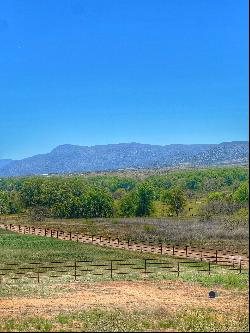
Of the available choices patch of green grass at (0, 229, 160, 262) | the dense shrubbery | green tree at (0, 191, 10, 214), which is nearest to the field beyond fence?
patch of green grass at (0, 229, 160, 262)

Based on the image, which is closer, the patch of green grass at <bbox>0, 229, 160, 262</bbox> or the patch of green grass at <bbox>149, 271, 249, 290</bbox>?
the patch of green grass at <bbox>149, 271, 249, 290</bbox>

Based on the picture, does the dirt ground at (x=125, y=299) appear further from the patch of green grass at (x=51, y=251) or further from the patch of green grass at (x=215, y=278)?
the patch of green grass at (x=51, y=251)

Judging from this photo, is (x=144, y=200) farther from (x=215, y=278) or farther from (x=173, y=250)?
(x=215, y=278)

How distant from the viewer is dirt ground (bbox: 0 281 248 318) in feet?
94.6

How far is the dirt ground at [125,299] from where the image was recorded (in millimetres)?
28828

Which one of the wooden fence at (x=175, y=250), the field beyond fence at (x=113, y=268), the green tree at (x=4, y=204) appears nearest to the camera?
the field beyond fence at (x=113, y=268)

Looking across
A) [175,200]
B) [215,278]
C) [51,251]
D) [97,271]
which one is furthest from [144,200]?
[215,278]

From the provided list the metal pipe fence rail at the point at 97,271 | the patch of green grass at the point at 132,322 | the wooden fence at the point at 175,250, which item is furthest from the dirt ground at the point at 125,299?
the wooden fence at the point at 175,250

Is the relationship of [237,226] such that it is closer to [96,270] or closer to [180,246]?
[180,246]

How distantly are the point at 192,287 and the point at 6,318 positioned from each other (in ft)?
48.0

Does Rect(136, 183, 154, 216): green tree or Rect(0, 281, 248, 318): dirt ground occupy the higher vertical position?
Rect(136, 183, 154, 216): green tree

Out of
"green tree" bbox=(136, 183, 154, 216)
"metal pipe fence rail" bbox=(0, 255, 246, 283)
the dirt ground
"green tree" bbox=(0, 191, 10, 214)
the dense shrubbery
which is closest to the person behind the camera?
the dirt ground

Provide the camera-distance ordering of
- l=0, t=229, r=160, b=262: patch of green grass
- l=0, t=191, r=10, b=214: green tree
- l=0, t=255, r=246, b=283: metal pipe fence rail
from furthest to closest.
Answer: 1. l=0, t=191, r=10, b=214: green tree
2. l=0, t=229, r=160, b=262: patch of green grass
3. l=0, t=255, r=246, b=283: metal pipe fence rail

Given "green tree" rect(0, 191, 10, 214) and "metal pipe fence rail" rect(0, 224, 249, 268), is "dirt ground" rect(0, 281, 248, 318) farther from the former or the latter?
"green tree" rect(0, 191, 10, 214)
